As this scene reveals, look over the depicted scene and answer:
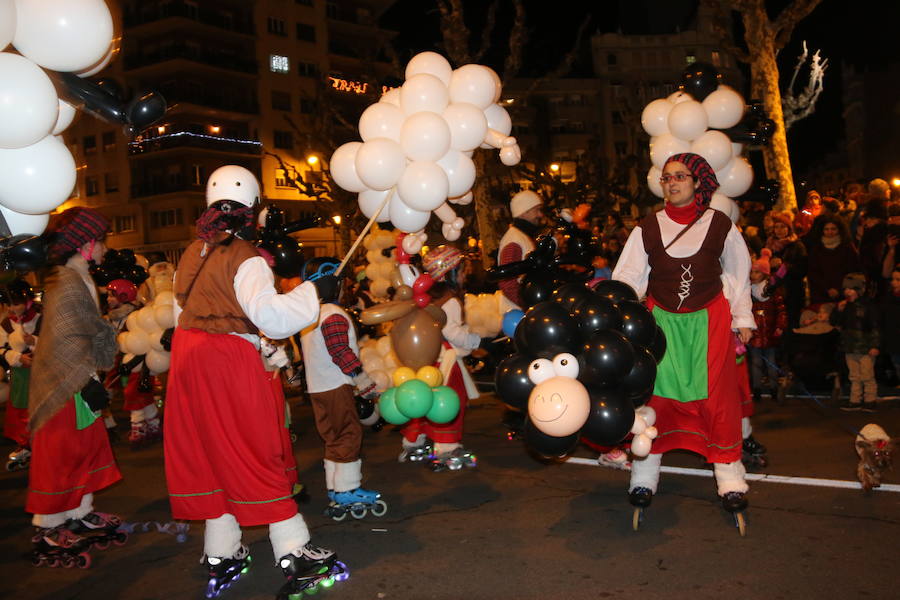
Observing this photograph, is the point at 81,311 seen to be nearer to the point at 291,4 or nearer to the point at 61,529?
the point at 61,529

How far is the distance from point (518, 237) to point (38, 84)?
14.2ft

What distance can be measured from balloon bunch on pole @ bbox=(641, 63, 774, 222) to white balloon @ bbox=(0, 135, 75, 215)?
4.31 metres

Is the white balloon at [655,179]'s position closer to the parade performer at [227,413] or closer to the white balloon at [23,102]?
the parade performer at [227,413]

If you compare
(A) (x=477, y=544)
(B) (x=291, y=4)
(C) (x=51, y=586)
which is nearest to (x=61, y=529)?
(C) (x=51, y=586)

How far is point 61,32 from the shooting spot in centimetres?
269

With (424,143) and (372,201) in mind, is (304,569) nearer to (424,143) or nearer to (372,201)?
(372,201)

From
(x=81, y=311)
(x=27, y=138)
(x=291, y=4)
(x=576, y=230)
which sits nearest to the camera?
(x=27, y=138)

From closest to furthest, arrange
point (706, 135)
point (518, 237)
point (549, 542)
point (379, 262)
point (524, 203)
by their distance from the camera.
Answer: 1. point (549, 542)
2. point (706, 135)
3. point (518, 237)
4. point (524, 203)
5. point (379, 262)

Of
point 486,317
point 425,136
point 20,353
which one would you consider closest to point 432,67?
point 425,136

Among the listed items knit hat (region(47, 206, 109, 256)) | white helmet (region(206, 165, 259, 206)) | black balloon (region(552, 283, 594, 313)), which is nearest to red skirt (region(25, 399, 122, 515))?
knit hat (region(47, 206, 109, 256))

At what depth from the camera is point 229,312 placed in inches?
153

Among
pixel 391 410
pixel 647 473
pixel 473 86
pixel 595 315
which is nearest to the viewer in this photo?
Result: pixel 595 315

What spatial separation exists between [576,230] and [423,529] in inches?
100

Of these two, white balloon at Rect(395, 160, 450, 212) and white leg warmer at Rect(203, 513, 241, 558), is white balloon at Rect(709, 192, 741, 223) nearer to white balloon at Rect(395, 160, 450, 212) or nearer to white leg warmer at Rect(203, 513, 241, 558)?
white balloon at Rect(395, 160, 450, 212)
